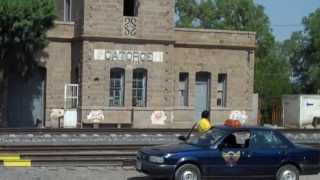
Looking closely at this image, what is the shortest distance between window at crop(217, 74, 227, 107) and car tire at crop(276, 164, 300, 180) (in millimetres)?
29063

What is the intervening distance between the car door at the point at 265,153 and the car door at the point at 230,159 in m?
0.15

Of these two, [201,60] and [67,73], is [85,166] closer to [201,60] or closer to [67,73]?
[67,73]

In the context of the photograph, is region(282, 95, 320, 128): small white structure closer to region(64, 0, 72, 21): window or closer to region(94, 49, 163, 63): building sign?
region(94, 49, 163, 63): building sign

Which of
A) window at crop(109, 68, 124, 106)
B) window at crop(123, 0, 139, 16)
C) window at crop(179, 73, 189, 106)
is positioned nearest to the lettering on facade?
window at crop(123, 0, 139, 16)

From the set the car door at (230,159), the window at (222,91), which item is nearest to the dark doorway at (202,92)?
the window at (222,91)

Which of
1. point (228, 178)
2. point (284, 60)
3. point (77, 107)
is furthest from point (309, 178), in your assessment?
point (284, 60)

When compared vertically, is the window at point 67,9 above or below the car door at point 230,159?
above

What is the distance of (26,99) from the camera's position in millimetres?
42406

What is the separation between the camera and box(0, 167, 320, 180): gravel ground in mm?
17266

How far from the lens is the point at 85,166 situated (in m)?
19.6

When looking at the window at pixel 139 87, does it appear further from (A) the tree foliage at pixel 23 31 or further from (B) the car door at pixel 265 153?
(B) the car door at pixel 265 153

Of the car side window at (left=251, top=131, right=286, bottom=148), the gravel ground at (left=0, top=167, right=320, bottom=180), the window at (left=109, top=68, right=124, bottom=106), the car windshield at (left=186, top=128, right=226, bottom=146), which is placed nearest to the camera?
the car windshield at (left=186, top=128, right=226, bottom=146)

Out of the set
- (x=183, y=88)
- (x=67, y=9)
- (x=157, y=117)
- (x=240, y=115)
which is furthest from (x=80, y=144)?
(x=240, y=115)

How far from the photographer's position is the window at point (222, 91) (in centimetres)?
4628
